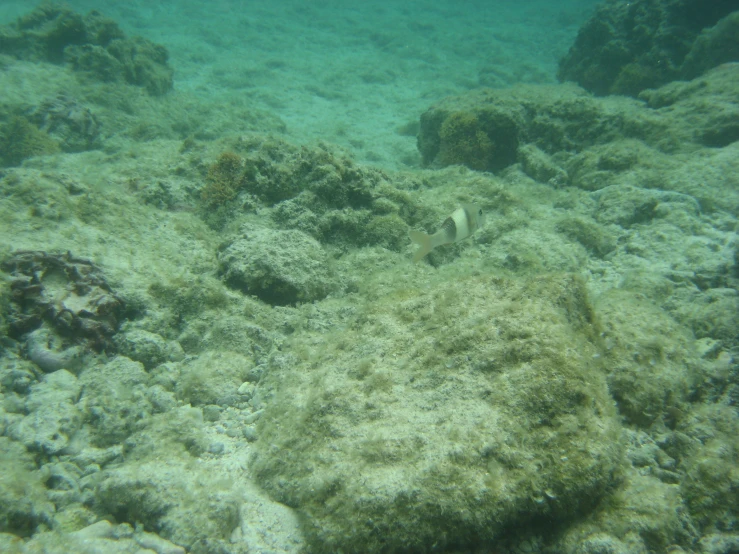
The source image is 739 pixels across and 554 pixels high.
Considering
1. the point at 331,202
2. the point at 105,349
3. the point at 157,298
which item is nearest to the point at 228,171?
the point at 331,202

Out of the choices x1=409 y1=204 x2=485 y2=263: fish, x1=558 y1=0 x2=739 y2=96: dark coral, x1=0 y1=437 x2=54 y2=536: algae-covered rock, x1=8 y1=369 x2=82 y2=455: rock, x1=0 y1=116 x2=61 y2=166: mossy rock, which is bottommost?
x1=0 y1=116 x2=61 y2=166: mossy rock

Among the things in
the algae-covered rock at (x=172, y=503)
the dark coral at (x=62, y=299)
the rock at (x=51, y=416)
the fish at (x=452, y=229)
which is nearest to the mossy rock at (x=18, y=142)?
the dark coral at (x=62, y=299)

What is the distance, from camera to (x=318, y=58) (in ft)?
60.6

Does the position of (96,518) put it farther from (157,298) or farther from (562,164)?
(562,164)

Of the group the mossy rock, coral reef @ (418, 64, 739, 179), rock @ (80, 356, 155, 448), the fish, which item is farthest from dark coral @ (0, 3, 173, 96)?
the fish

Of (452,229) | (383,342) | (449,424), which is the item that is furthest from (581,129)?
(449,424)

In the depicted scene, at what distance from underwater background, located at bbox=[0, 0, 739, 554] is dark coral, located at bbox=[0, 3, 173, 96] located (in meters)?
4.42

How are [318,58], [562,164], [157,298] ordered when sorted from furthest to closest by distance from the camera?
1. [318,58]
2. [562,164]
3. [157,298]

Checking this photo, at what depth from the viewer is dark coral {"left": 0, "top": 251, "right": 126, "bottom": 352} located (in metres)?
2.83

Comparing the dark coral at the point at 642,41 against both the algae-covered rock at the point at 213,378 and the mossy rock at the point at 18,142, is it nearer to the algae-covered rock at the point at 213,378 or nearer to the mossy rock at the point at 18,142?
the algae-covered rock at the point at 213,378

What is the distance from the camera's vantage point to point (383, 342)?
257 centimetres

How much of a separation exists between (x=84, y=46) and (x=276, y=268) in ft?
40.5

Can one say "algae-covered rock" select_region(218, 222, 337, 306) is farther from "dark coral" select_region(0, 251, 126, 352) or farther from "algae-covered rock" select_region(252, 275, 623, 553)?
"algae-covered rock" select_region(252, 275, 623, 553)

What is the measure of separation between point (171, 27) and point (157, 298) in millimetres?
22978
